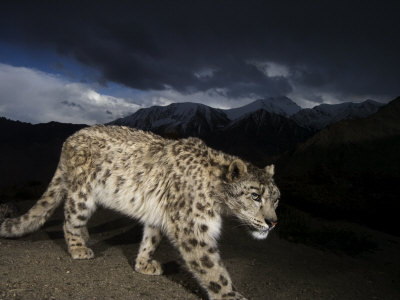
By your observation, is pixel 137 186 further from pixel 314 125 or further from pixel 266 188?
pixel 314 125

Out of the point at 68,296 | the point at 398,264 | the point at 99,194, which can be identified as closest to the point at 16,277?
the point at 68,296

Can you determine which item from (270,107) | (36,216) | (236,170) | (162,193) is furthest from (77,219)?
(270,107)

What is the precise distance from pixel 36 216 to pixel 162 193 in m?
2.86

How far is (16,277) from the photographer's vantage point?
16.7 ft

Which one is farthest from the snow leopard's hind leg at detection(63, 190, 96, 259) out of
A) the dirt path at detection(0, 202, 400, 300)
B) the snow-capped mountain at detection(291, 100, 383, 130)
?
the snow-capped mountain at detection(291, 100, 383, 130)

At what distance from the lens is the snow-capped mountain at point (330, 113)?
8300cm

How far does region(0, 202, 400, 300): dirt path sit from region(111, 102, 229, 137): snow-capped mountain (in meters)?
96.4

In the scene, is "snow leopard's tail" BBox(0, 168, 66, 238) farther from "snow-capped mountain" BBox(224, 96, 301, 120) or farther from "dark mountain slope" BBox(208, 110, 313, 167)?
"snow-capped mountain" BBox(224, 96, 301, 120)

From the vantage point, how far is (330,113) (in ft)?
328

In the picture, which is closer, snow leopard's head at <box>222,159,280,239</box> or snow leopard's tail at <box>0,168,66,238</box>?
snow leopard's head at <box>222,159,280,239</box>

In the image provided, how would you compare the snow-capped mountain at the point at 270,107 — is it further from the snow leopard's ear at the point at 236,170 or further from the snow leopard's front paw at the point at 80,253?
the snow leopard's ear at the point at 236,170

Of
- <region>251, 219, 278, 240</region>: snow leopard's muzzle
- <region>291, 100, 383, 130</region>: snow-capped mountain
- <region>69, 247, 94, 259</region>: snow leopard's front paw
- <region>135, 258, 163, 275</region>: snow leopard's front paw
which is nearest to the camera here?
<region>251, 219, 278, 240</region>: snow leopard's muzzle

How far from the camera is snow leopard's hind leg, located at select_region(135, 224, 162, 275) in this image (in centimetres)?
611

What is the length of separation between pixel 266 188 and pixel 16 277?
12.0ft
